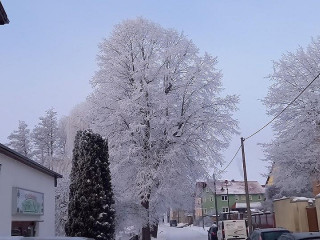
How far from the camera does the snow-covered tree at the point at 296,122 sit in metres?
26.8

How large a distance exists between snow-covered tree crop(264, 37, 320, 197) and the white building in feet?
48.0

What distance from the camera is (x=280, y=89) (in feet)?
95.3

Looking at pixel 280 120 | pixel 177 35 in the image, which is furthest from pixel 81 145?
pixel 280 120

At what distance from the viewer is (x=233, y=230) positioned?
31625 mm

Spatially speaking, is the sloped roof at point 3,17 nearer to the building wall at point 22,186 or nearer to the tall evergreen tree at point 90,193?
the building wall at point 22,186

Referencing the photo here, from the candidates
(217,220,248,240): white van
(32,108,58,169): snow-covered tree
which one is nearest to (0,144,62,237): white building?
(217,220,248,240): white van

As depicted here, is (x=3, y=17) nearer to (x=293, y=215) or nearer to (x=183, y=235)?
(x=293, y=215)

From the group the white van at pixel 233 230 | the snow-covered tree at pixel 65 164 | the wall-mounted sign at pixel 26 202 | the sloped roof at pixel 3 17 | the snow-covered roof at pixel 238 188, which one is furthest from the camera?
the snow-covered roof at pixel 238 188

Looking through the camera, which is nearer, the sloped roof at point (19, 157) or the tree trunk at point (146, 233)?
the sloped roof at point (19, 157)

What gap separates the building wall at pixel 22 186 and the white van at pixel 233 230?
1482 centimetres

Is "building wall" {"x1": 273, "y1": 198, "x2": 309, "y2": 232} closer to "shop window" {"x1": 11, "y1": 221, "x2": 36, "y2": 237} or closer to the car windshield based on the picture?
the car windshield

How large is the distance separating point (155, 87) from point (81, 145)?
7.37m

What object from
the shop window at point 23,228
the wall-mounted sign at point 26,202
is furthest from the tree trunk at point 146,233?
the shop window at point 23,228

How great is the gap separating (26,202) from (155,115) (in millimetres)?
11186
